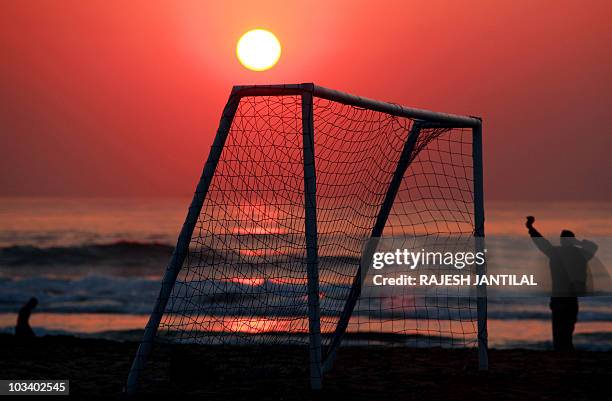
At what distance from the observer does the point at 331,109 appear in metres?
9.54

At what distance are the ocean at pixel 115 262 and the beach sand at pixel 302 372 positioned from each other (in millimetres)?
8981

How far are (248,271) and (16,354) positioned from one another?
2326cm

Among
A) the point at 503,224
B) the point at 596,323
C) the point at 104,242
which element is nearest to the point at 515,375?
the point at 596,323

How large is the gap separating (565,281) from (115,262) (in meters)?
35.2

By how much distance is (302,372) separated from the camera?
10180mm

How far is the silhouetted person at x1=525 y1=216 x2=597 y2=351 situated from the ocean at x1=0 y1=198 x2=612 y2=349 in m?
6.71

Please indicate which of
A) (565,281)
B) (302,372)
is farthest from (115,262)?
(302,372)

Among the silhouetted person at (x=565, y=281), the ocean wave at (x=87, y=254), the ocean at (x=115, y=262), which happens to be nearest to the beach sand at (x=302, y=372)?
the silhouetted person at (x=565, y=281)

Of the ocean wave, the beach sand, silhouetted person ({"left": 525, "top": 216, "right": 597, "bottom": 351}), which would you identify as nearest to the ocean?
the ocean wave

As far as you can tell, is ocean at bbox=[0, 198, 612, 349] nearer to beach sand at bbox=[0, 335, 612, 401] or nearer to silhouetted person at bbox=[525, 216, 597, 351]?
silhouetted person at bbox=[525, 216, 597, 351]

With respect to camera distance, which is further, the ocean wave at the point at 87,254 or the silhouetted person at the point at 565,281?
the ocean wave at the point at 87,254

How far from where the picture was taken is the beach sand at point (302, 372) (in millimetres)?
8797

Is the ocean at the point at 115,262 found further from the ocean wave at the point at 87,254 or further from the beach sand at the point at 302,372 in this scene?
the beach sand at the point at 302,372

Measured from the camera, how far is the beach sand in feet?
28.9
